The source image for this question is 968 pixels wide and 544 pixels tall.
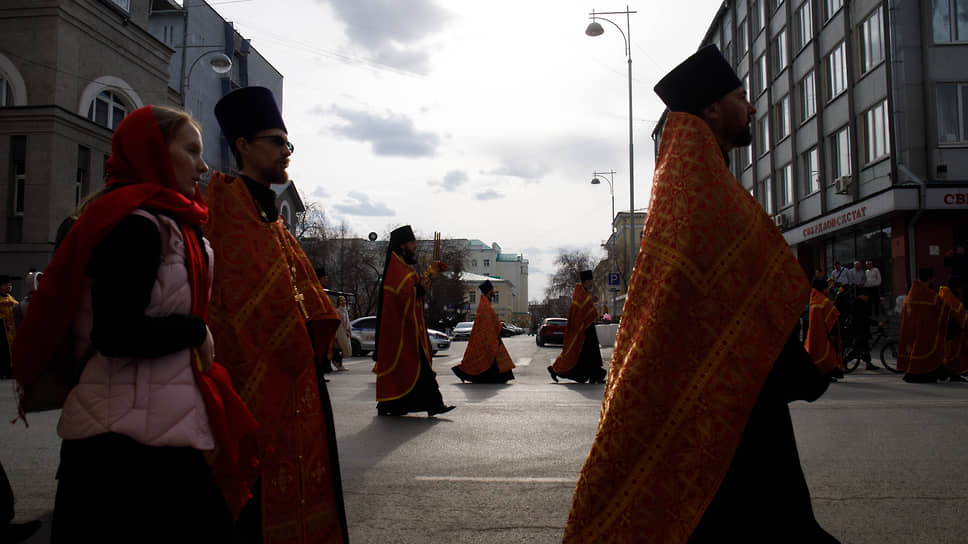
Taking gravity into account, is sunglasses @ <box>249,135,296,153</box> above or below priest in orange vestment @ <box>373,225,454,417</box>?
above

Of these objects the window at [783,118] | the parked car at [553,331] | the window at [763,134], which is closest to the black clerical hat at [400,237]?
the parked car at [553,331]

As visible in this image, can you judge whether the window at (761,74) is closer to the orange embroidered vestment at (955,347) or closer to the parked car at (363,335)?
the parked car at (363,335)

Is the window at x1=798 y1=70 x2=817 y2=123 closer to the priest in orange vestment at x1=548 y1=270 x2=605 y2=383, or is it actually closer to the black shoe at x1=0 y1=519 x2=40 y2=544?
the priest in orange vestment at x1=548 y1=270 x2=605 y2=383

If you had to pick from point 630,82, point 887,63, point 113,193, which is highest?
point 630,82

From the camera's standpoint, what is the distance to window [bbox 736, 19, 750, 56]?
39.5 meters

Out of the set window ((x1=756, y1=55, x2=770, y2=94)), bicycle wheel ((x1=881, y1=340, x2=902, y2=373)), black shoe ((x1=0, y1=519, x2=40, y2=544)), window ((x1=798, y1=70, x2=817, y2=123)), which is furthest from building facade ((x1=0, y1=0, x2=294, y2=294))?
window ((x1=756, y1=55, x2=770, y2=94))

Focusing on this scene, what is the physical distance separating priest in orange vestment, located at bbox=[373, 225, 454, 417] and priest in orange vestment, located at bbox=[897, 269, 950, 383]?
857 cm

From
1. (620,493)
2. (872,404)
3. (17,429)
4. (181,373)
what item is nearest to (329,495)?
(181,373)

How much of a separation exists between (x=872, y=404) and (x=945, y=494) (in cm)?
492

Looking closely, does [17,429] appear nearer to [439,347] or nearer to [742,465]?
[742,465]

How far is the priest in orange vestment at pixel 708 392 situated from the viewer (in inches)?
94.0

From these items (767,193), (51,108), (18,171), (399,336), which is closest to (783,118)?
(767,193)

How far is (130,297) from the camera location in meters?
2.12

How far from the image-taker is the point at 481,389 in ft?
40.5
